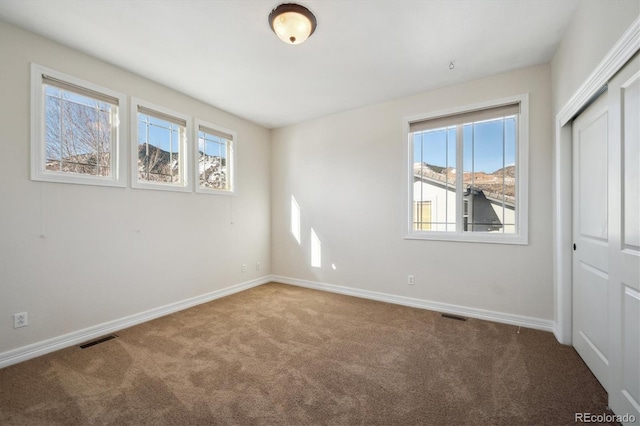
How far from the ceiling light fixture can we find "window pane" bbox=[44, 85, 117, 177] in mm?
2110

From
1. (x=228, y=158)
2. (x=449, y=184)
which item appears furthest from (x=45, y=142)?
(x=449, y=184)

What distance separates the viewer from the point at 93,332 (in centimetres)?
279

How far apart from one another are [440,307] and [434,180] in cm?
164

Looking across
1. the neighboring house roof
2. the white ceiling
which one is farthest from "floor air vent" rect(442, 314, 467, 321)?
the white ceiling

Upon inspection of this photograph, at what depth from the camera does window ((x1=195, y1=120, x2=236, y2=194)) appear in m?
3.95

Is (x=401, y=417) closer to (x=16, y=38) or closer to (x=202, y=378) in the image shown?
(x=202, y=378)

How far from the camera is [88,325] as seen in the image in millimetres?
2771

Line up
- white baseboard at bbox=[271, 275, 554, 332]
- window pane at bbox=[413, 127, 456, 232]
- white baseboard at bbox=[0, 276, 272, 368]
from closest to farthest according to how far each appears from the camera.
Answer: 1. white baseboard at bbox=[0, 276, 272, 368]
2. white baseboard at bbox=[271, 275, 554, 332]
3. window pane at bbox=[413, 127, 456, 232]

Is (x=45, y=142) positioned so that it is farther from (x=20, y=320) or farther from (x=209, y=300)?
(x=209, y=300)

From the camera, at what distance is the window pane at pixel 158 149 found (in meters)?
3.30

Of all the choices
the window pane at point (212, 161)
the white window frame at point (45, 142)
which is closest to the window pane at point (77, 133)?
the white window frame at point (45, 142)

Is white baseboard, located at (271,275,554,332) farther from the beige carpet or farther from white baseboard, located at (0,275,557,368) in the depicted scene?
the beige carpet

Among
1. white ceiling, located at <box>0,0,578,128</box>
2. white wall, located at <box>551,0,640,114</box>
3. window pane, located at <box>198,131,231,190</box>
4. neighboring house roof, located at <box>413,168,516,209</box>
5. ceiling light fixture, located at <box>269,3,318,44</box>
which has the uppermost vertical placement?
white ceiling, located at <box>0,0,578,128</box>

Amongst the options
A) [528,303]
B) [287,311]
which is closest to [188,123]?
[287,311]
